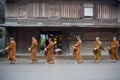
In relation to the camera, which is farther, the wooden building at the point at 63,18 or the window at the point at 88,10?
the window at the point at 88,10

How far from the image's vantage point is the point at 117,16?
39.9 m

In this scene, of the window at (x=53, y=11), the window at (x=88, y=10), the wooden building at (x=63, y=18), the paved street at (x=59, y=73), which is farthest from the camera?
the window at (x=88, y=10)

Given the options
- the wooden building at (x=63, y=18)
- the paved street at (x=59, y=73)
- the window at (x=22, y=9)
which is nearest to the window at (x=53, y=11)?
the wooden building at (x=63, y=18)

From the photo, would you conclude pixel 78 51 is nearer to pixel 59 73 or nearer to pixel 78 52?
pixel 78 52

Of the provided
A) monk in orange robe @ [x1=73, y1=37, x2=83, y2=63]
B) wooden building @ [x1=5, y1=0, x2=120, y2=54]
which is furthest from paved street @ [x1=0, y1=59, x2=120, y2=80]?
wooden building @ [x1=5, y1=0, x2=120, y2=54]

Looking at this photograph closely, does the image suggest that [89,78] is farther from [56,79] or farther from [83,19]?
[83,19]

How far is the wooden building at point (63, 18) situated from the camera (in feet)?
128

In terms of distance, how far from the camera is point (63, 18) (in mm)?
39312

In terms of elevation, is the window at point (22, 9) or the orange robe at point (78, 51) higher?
the window at point (22, 9)

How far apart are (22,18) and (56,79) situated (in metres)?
23.5

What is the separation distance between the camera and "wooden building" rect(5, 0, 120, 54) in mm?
39125

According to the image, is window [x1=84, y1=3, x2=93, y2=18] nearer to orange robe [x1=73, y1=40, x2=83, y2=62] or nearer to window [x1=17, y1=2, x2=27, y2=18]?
window [x1=17, y1=2, x2=27, y2=18]

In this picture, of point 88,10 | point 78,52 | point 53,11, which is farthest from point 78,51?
point 88,10

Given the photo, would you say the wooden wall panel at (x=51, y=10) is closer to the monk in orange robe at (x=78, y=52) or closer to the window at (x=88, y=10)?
the window at (x=88, y=10)
